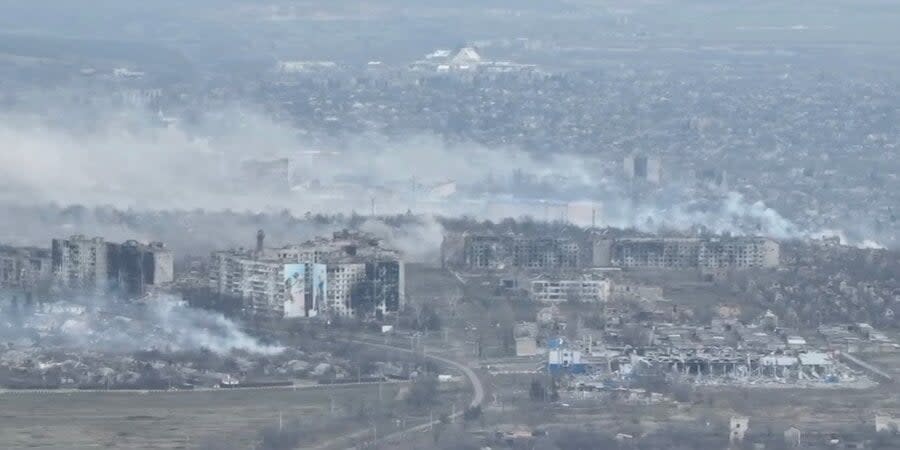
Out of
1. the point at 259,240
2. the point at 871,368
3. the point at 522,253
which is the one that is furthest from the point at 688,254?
the point at 871,368

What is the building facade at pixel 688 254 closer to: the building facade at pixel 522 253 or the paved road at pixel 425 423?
the building facade at pixel 522 253

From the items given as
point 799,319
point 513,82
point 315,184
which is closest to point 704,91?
point 513,82

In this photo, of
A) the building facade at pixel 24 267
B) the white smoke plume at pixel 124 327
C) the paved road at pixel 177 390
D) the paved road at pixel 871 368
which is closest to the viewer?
the paved road at pixel 177 390

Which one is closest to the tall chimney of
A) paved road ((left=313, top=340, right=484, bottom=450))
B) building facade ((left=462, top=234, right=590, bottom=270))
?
building facade ((left=462, top=234, right=590, bottom=270))

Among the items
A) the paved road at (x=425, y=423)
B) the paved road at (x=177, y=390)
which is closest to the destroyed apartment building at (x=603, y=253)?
the paved road at (x=425, y=423)

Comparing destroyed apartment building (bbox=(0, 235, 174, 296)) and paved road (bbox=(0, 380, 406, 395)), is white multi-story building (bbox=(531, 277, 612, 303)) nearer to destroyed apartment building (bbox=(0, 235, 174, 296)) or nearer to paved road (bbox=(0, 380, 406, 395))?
destroyed apartment building (bbox=(0, 235, 174, 296))

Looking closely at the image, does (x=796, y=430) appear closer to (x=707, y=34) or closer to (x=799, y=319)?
(x=799, y=319)

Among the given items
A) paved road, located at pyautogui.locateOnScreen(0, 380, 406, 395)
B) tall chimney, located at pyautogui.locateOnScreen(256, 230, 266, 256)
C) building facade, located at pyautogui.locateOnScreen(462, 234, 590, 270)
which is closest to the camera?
paved road, located at pyautogui.locateOnScreen(0, 380, 406, 395)
